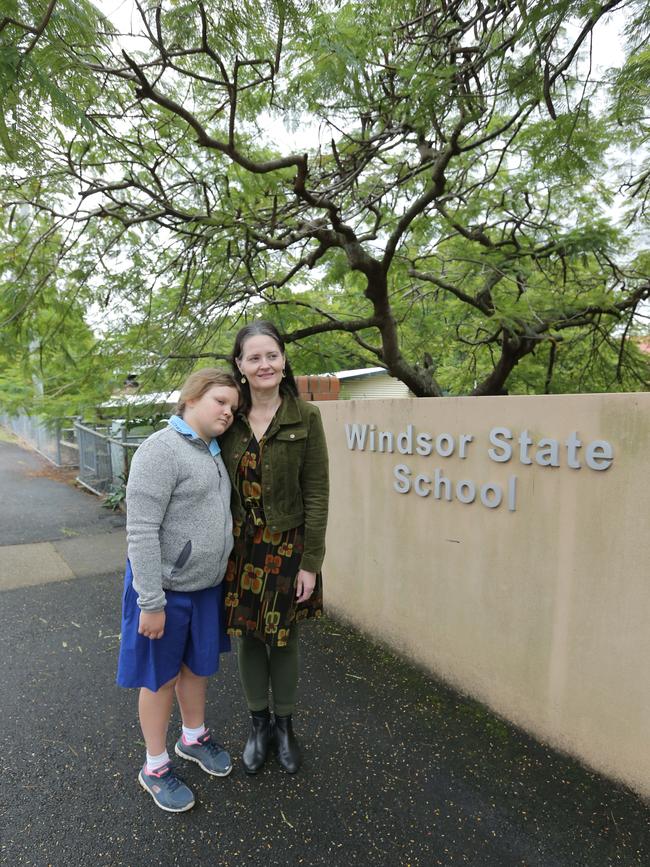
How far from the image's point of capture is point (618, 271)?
529cm

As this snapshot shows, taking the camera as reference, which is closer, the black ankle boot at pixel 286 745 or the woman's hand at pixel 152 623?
the woman's hand at pixel 152 623

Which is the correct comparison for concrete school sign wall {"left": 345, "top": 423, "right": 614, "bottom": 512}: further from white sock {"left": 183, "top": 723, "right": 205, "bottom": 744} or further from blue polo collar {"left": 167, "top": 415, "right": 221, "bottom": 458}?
white sock {"left": 183, "top": 723, "right": 205, "bottom": 744}

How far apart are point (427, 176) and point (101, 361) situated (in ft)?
12.0

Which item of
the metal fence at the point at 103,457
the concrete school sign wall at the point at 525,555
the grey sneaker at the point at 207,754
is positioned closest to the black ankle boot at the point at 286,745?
the grey sneaker at the point at 207,754

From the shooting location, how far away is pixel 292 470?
2094mm

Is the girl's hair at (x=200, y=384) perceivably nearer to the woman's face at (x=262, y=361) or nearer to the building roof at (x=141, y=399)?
the woman's face at (x=262, y=361)

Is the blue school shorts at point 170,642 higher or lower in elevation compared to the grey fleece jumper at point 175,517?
lower

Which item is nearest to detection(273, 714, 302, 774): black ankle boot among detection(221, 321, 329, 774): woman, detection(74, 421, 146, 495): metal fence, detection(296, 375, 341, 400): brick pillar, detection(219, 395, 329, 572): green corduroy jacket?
detection(221, 321, 329, 774): woman

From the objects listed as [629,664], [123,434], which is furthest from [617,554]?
[123,434]

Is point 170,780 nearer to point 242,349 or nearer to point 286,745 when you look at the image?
point 286,745

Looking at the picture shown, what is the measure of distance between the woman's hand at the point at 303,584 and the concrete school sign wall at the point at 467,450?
0.99m

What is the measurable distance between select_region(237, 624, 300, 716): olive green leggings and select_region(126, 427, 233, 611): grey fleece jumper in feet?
1.43

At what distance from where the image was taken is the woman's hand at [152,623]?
1821 mm

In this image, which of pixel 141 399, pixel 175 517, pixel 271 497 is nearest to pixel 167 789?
pixel 175 517
